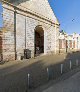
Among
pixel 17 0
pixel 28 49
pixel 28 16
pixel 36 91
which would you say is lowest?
pixel 36 91

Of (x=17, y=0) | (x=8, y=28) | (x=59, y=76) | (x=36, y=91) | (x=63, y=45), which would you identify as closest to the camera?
(x=36, y=91)

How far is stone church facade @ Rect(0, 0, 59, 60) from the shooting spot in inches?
951

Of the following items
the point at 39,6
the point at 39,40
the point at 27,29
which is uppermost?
the point at 39,6

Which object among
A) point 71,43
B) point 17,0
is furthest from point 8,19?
point 71,43

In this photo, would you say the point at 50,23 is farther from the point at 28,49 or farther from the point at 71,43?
the point at 71,43

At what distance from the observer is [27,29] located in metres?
28.1

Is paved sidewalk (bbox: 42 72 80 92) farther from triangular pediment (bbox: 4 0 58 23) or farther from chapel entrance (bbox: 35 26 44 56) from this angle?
chapel entrance (bbox: 35 26 44 56)

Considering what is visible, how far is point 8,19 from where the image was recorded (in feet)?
80.0

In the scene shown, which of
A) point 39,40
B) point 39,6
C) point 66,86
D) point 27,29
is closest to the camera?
point 66,86

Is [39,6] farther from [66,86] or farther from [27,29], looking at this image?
[66,86]

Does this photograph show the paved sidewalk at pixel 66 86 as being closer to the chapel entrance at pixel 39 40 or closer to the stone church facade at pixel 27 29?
the stone church facade at pixel 27 29

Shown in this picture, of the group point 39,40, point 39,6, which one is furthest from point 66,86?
point 39,40

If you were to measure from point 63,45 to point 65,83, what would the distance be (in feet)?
98.2

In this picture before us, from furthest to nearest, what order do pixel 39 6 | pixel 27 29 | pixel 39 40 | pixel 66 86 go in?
pixel 39 40
pixel 39 6
pixel 27 29
pixel 66 86
